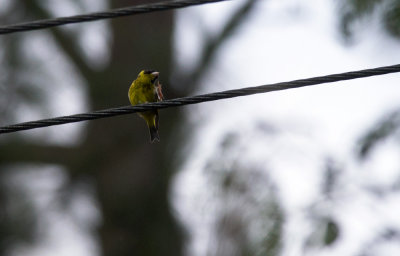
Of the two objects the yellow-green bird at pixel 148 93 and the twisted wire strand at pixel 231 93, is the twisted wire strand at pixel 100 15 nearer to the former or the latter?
the twisted wire strand at pixel 231 93

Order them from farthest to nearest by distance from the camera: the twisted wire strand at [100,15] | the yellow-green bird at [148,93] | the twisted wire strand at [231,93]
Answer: the yellow-green bird at [148,93] < the twisted wire strand at [100,15] < the twisted wire strand at [231,93]

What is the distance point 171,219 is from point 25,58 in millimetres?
3506

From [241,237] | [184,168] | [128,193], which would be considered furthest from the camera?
[128,193]

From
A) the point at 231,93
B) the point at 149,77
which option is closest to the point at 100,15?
the point at 231,93

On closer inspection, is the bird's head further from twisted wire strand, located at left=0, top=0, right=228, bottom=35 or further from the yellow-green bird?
twisted wire strand, located at left=0, top=0, right=228, bottom=35

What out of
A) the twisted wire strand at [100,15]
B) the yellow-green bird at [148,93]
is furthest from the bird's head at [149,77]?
the twisted wire strand at [100,15]

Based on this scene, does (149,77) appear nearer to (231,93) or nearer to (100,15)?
(100,15)

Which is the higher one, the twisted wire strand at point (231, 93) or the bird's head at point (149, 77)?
the twisted wire strand at point (231, 93)

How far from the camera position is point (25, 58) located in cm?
1293

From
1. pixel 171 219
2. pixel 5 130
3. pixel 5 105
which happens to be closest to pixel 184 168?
Result: pixel 171 219

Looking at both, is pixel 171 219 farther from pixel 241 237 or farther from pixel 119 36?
pixel 241 237

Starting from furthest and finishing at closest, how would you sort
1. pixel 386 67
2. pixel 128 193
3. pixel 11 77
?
1. pixel 128 193
2. pixel 11 77
3. pixel 386 67

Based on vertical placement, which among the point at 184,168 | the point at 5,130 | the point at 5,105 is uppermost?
the point at 5,130

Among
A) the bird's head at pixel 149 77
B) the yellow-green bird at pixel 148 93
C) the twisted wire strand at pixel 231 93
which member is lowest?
the yellow-green bird at pixel 148 93
